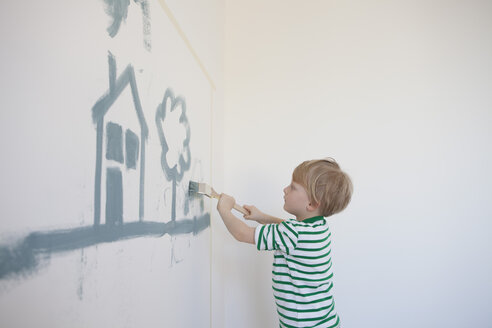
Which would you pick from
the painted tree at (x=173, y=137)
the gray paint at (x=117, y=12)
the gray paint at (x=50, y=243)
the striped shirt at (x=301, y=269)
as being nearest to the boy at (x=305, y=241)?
the striped shirt at (x=301, y=269)

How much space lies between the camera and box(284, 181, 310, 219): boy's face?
0.79 meters

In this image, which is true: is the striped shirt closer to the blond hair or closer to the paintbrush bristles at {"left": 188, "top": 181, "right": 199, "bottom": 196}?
the blond hair

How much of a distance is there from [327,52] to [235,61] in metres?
0.37

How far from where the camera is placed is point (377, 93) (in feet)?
3.77

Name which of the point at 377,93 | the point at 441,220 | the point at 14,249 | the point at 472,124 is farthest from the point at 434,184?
the point at 14,249

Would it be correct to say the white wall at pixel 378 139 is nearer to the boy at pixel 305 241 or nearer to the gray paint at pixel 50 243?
the boy at pixel 305 241

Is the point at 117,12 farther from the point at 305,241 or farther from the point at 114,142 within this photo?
the point at 305,241

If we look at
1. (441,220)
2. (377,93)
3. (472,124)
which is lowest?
(441,220)

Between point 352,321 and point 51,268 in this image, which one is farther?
point 352,321

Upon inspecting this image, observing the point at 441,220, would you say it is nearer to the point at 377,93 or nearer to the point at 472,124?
the point at 472,124

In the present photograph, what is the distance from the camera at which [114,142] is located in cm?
36

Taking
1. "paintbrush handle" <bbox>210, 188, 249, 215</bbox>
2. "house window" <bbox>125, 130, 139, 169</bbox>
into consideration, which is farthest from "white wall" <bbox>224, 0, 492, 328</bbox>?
"house window" <bbox>125, 130, 139, 169</bbox>

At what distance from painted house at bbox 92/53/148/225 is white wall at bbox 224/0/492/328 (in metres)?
0.74

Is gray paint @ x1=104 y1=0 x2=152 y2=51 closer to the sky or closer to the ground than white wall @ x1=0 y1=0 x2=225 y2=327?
closer to the sky
